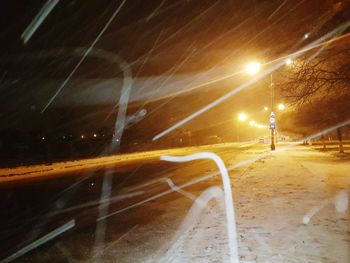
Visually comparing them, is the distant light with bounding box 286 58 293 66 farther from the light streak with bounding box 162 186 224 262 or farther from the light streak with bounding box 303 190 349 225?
the light streak with bounding box 303 190 349 225

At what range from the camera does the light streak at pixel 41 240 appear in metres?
5.86

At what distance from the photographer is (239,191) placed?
9844 millimetres

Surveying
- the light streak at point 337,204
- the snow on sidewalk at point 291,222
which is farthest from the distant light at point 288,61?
the light streak at point 337,204

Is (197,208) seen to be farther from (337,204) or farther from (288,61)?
(288,61)

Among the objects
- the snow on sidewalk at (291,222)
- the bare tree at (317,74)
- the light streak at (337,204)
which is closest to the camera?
the snow on sidewalk at (291,222)

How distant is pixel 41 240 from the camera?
22.0 feet

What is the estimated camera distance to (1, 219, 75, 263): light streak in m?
5.86

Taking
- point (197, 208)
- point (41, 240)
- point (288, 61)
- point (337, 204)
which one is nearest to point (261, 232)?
point (197, 208)

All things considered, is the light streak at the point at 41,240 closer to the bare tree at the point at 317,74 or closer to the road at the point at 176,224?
the road at the point at 176,224

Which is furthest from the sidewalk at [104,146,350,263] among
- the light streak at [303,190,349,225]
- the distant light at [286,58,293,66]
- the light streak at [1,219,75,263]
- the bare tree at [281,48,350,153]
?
the distant light at [286,58,293,66]

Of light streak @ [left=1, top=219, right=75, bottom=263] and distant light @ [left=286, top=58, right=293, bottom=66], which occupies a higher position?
distant light @ [left=286, top=58, right=293, bottom=66]

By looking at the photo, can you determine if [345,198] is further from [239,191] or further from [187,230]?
[187,230]

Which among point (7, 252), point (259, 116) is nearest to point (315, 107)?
point (7, 252)

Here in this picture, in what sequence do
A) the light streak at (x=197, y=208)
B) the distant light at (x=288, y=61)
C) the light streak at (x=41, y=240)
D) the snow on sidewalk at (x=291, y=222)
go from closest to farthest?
the snow on sidewalk at (x=291, y=222) → the light streak at (x=41, y=240) → the light streak at (x=197, y=208) → the distant light at (x=288, y=61)
